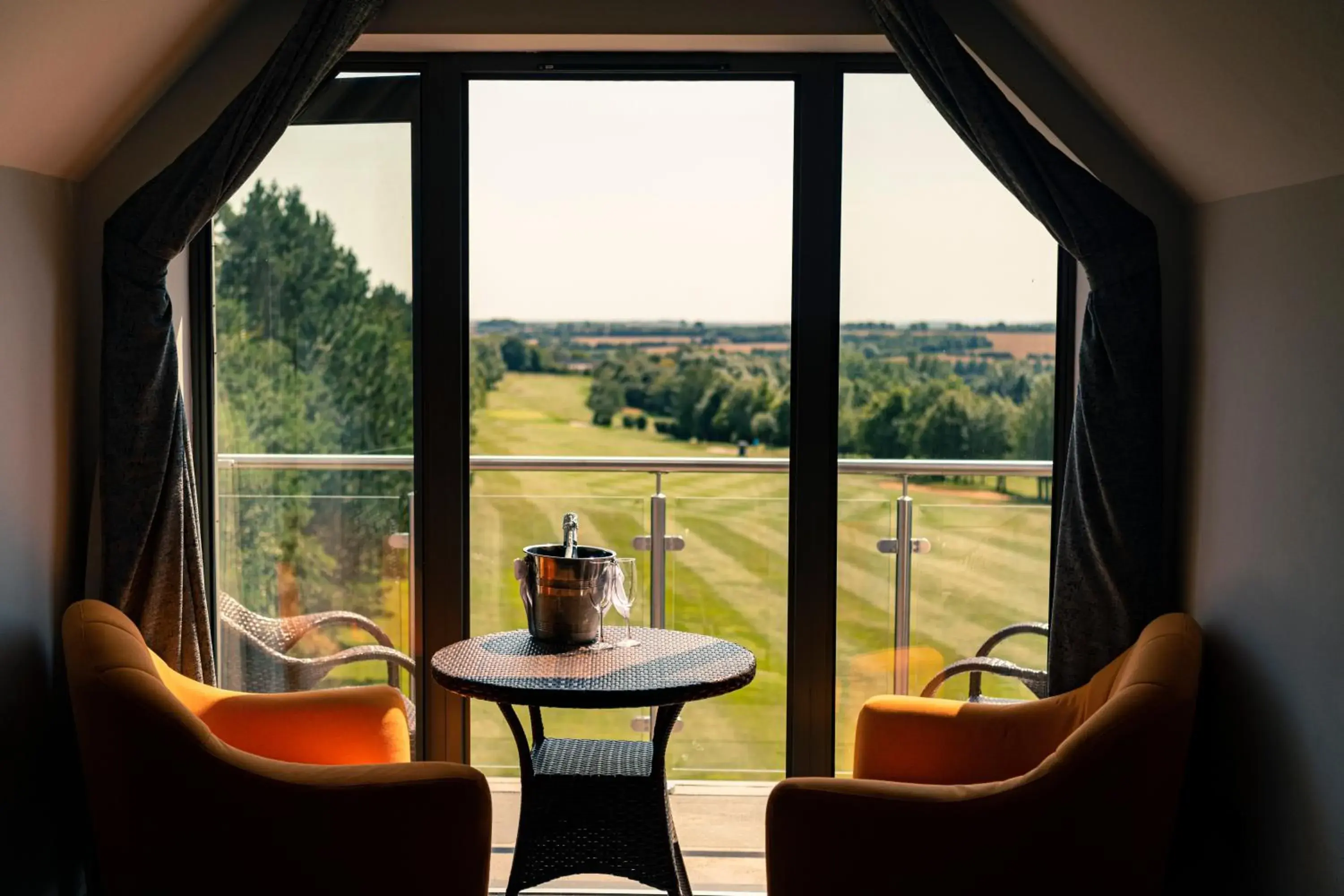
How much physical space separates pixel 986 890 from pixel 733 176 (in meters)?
2.68

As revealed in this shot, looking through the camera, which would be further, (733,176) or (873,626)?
(733,176)

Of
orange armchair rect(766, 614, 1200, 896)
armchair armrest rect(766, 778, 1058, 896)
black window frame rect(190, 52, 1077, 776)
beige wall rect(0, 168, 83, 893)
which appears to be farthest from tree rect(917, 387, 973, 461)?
beige wall rect(0, 168, 83, 893)

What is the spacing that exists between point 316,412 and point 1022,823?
220 cm

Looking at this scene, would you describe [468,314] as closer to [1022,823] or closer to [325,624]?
[325,624]

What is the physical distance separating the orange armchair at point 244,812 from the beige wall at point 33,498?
42cm

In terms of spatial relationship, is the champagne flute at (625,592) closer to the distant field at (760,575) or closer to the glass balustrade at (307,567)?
the distant field at (760,575)

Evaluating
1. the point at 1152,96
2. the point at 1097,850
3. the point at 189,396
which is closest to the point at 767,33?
the point at 1152,96

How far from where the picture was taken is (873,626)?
3490 mm

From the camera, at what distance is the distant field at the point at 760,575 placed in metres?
3.46

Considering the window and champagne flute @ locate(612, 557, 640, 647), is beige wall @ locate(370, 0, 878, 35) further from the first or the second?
champagne flute @ locate(612, 557, 640, 647)

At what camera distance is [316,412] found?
3.45 meters

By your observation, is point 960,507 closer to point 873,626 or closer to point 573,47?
point 873,626

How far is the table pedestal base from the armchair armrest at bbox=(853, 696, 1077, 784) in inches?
20.8

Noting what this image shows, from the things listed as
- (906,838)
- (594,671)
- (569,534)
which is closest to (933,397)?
(569,534)
